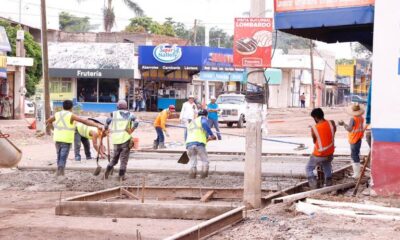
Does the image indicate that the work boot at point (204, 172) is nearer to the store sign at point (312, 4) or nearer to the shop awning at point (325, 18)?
the shop awning at point (325, 18)

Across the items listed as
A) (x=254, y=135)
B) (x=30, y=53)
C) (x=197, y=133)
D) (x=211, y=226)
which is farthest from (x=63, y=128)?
(x=30, y=53)

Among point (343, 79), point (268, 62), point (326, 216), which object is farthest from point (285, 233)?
point (343, 79)

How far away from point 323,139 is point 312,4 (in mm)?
2481

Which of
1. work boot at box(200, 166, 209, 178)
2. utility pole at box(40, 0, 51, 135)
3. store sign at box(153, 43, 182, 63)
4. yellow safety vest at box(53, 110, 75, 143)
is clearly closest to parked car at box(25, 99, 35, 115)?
store sign at box(153, 43, 182, 63)

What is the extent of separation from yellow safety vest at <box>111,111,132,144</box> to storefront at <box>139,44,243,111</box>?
39.0 metres

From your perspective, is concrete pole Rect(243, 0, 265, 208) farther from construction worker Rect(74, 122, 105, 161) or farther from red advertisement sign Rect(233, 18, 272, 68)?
construction worker Rect(74, 122, 105, 161)

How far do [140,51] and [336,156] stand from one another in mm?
36667

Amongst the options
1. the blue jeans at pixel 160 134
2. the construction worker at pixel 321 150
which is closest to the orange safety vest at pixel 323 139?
the construction worker at pixel 321 150

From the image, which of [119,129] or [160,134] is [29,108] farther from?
[119,129]

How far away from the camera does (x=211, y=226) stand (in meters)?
9.48

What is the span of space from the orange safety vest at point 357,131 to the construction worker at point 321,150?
6.97 feet

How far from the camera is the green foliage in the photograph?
51219mm

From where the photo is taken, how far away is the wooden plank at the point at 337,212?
9.64m

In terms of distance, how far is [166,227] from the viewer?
1044 cm
